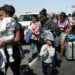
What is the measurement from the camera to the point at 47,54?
8852 mm

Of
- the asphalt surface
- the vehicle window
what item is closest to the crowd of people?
the asphalt surface

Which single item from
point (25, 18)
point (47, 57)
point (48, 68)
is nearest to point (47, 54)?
point (47, 57)

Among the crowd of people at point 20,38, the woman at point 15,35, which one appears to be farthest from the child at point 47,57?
the woman at point 15,35

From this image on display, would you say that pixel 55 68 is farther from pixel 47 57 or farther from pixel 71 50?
pixel 47 57

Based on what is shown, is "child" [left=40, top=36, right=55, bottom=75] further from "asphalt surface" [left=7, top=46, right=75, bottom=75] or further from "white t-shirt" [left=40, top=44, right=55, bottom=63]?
"asphalt surface" [left=7, top=46, right=75, bottom=75]

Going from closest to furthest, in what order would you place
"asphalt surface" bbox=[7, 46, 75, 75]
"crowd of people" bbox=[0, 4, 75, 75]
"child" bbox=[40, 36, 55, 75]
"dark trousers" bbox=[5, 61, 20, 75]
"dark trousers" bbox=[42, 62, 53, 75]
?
"crowd of people" bbox=[0, 4, 75, 75]
"dark trousers" bbox=[5, 61, 20, 75]
"dark trousers" bbox=[42, 62, 53, 75]
"child" bbox=[40, 36, 55, 75]
"asphalt surface" bbox=[7, 46, 75, 75]

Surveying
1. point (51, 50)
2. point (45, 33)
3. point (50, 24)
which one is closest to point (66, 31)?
point (50, 24)

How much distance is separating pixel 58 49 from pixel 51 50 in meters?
5.08

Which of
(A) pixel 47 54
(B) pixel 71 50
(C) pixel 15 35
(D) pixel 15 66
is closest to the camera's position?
(C) pixel 15 35

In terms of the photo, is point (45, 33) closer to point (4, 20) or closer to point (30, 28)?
point (30, 28)

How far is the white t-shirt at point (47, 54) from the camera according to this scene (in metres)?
8.78

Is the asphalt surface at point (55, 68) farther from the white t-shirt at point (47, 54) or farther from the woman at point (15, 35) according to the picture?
the woman at point (15, 35)

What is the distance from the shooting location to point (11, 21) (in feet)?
21.8

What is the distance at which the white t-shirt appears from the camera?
→ 8781mm
